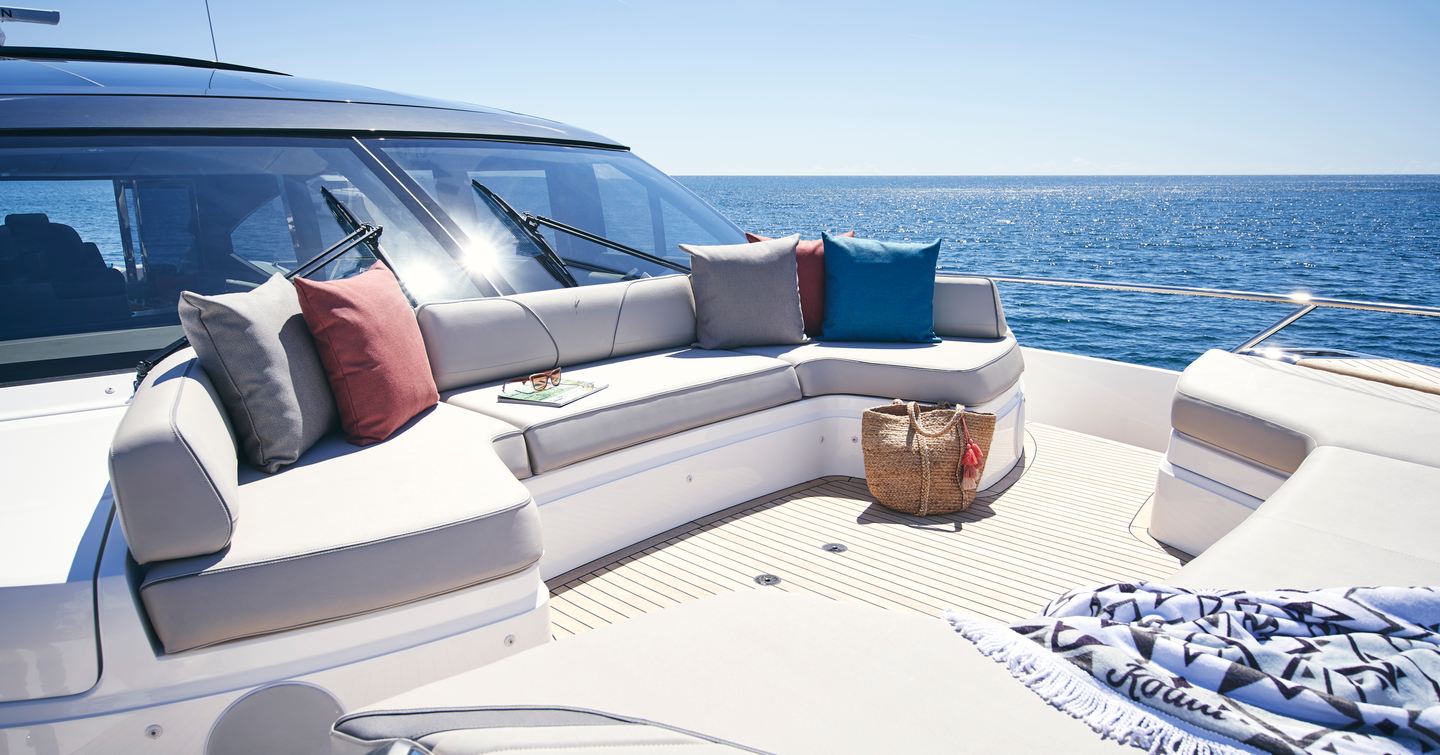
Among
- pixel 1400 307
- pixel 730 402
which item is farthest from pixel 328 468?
pixel 1400 307

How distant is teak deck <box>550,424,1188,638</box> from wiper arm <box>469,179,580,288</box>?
116cm

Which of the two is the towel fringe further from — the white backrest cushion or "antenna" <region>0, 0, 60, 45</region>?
"antenna" <region>0, 0, 60, 45</region>

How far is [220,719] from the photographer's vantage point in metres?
1.39

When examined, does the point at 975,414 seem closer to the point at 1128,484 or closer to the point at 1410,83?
the point at 1128,484

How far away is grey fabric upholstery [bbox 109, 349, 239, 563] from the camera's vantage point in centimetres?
129

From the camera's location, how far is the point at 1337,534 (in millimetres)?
1536

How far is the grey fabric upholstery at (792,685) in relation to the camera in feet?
2.64

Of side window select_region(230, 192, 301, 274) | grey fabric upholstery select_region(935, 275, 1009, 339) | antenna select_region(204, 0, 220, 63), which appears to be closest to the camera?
side window select_region(230, 192, 301, 274)

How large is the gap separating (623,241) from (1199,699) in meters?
2.89

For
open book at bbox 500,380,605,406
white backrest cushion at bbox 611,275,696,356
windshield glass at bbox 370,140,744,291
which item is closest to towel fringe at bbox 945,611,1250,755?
open book at bbox 500,380,605,406

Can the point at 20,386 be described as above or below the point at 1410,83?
below

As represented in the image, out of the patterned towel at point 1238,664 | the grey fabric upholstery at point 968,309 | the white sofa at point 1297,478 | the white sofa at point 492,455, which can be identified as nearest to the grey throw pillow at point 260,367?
the white sofa at point 492,455

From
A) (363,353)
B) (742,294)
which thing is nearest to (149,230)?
(363,353)

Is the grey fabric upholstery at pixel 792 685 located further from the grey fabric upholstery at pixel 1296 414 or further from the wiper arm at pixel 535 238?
the wiper arm at pixel 535 238
